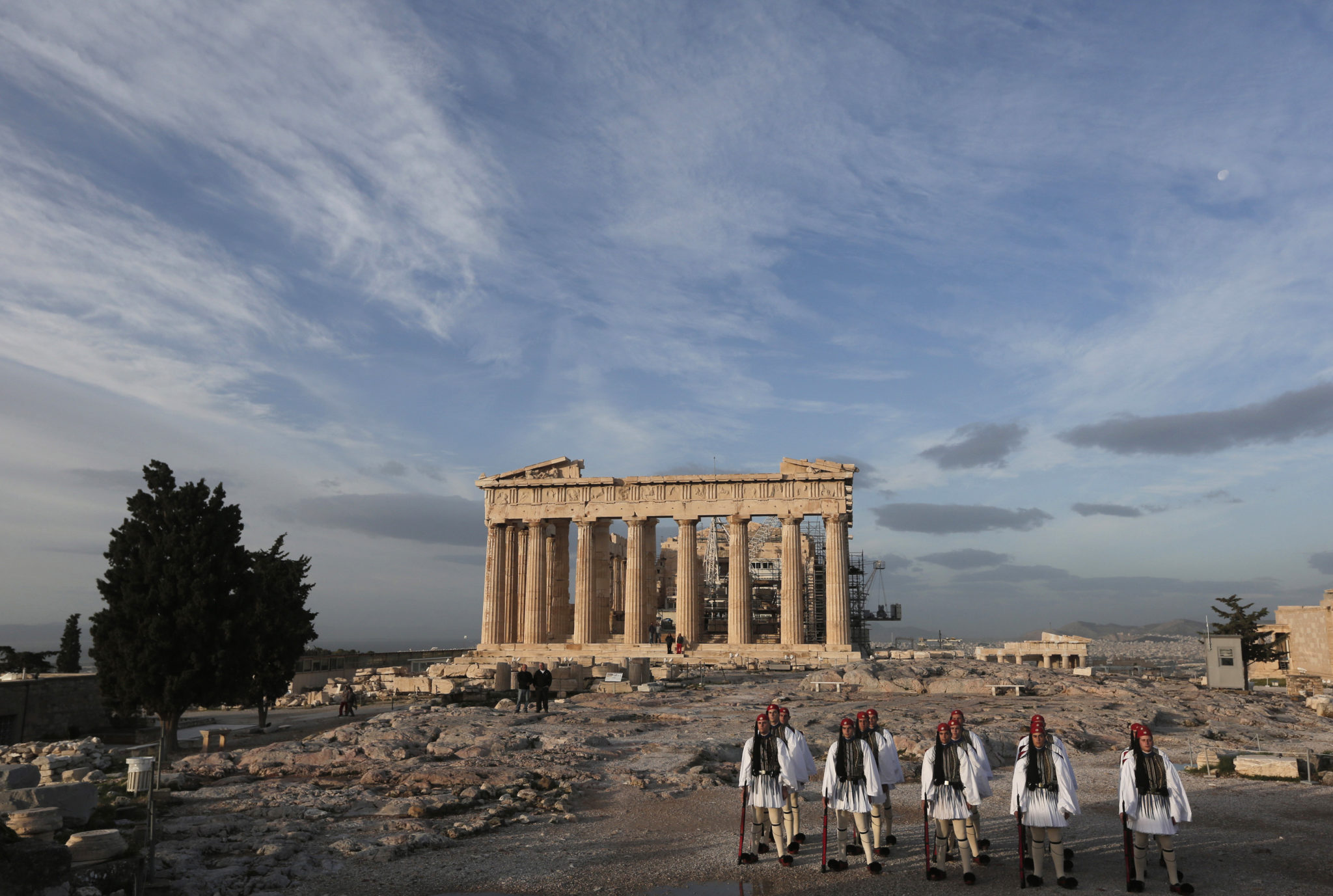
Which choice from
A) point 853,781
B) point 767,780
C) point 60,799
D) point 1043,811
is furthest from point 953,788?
point 60,799

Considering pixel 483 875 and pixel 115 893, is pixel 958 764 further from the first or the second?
pixel 115 893

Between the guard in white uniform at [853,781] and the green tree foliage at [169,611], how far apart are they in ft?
53.0

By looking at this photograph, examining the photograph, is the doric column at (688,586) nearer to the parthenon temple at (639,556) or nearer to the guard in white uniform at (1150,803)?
the parthenon temple at (639,556)

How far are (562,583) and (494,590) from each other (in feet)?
12.2

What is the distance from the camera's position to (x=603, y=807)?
1300 centimetres

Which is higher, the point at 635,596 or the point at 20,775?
the point at 635,596

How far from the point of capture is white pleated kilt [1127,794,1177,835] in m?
8.77

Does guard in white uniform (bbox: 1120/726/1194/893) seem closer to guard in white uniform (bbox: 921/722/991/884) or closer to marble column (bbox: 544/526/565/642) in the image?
guard in white uniform (bbox: 921/722/991/884)

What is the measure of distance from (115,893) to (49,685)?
58.1ft

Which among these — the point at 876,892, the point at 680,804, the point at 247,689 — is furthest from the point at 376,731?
the point at 876,892

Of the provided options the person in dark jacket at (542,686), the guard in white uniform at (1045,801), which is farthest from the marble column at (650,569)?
the guard in white uniform at (1045,801)

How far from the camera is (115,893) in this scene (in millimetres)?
8852

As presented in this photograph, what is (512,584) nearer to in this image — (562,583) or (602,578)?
(562,583)

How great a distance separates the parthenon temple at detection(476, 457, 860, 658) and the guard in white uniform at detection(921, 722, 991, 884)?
31.7 meters
